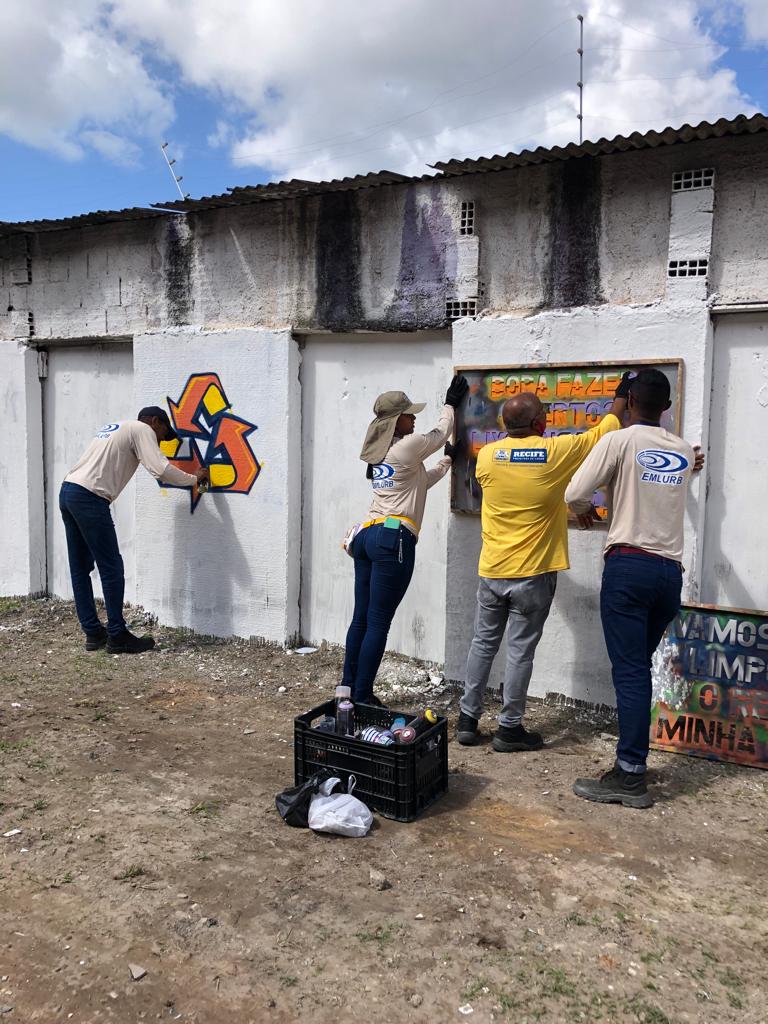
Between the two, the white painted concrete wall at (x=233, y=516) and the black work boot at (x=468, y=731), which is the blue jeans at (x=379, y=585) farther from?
the white painted concrete wall at (x=233, y=516)

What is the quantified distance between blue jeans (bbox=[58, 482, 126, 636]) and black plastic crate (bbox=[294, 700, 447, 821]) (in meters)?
3.22

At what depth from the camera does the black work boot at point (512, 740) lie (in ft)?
15.8

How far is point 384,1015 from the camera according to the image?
104 inches

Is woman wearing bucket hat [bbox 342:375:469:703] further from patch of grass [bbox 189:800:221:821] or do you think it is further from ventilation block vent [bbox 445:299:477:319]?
patch of grass [bbox 189:800:221:821]

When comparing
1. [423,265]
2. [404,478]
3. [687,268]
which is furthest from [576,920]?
[423,265]

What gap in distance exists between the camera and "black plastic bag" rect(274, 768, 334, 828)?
386 centimetres

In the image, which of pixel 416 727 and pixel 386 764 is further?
pixel 416 727

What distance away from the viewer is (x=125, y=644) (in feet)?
22.4

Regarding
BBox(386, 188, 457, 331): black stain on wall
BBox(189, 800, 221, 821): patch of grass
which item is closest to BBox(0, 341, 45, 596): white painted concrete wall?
BBox(386, 188, 457, 331): black stain on wall

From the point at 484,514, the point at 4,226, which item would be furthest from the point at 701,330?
the point at 4,226

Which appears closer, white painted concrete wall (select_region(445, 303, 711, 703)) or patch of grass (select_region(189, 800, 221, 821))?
patch of grass (select_region(189, 800, 221, 821))

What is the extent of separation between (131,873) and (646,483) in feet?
9.65

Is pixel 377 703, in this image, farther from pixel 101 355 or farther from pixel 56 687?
pixel 101 355

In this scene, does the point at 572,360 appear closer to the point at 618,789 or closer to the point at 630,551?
the point at 630,551
